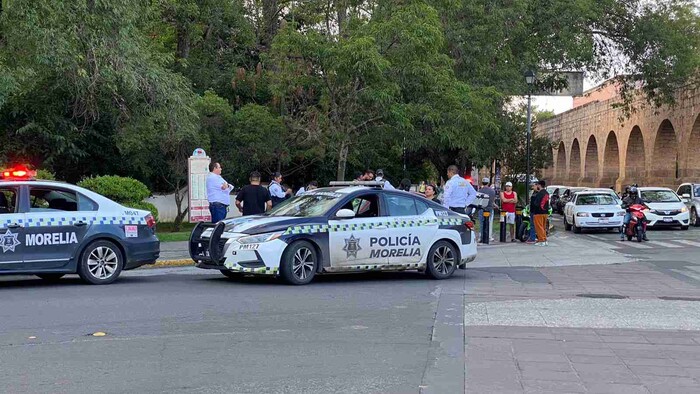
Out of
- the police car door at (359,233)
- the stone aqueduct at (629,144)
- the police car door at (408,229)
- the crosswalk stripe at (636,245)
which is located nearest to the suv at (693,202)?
the crosswalk stripe at (636,245)

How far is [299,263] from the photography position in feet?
41.4

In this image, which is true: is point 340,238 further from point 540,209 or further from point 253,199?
point 540,209

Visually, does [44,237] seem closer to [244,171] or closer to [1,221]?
[1,221]

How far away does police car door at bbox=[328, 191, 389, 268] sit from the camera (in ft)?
42.6

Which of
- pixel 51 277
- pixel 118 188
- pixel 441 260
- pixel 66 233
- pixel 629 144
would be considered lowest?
pixel 51 277

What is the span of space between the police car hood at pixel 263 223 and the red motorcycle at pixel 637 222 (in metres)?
14.0

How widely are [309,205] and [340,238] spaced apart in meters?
0.82

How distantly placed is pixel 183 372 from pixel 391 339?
2270 mm

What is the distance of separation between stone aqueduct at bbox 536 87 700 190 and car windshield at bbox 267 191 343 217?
112 ft

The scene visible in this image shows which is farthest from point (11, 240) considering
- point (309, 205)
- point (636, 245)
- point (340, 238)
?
point (636, 245)

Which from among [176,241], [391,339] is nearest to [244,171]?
[176,241]

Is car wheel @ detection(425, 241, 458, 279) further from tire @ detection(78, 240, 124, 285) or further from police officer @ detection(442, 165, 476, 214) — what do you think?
tire @ detection(78, 240, 124, 285)

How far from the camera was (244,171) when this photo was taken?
100ft

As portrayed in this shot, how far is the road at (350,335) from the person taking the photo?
262 inches
